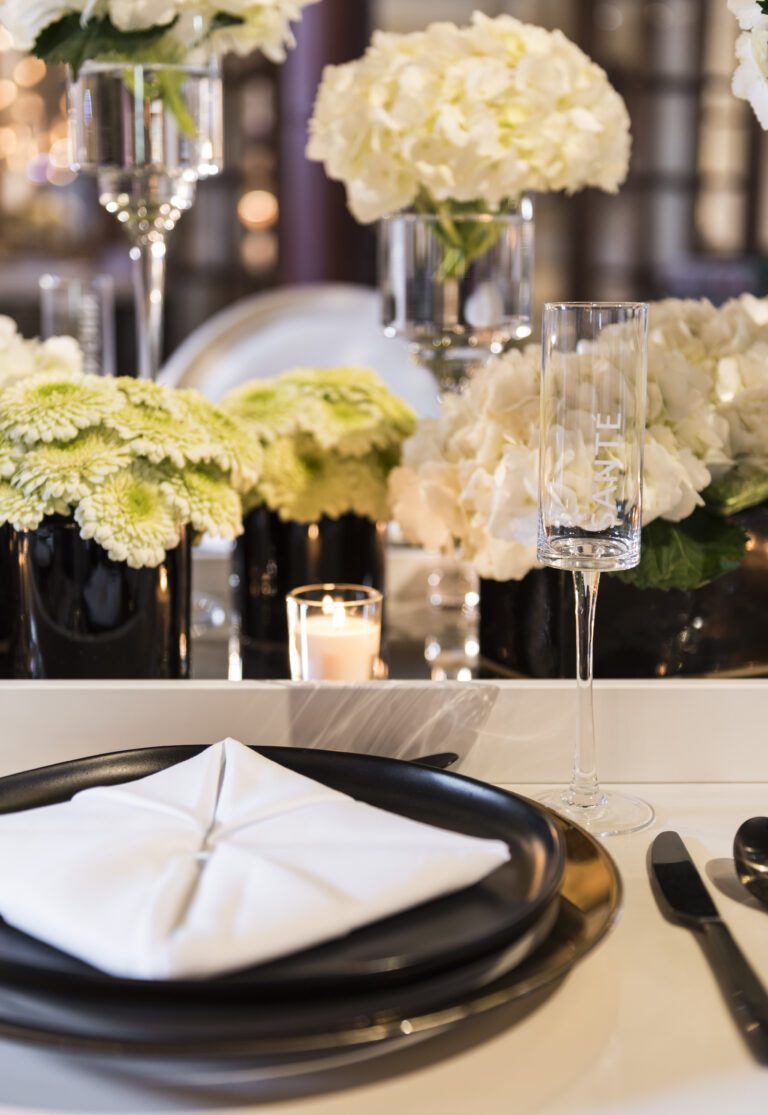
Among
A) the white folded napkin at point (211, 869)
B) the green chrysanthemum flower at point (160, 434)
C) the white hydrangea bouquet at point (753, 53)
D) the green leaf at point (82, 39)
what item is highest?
the green leaf at point (82, 39)

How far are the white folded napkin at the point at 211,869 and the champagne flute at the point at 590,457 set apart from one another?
0.19 meters

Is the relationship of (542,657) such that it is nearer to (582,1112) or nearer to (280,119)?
(582,1112)

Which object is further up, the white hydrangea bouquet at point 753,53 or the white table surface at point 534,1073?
the white hydrangea bouquet at point 753,53

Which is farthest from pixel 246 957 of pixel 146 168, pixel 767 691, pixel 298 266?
pixel 298 266

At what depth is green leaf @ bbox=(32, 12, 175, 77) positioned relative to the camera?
1099 mm

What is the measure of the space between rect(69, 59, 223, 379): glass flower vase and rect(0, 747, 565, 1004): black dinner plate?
1.94 ft

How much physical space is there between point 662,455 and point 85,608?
1.25 ft

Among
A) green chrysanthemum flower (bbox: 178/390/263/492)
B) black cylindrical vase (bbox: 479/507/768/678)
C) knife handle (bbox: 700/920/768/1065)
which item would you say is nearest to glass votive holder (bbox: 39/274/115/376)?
green chrysanthemum flower (bbox: 178/390/263/492)

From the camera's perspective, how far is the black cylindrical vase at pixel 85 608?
85cm

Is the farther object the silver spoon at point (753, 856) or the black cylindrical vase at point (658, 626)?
the black cylindrical vase at point (658, 626)

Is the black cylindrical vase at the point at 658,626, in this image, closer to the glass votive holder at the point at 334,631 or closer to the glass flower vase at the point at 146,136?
the glass votive holder at the point at 334,631

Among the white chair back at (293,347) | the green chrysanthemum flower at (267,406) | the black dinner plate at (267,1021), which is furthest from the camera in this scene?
the white chair back at (293,347)

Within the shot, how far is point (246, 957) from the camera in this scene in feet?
1.54

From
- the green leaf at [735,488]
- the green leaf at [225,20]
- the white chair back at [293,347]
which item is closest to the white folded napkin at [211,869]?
the green leaf at [735,488]
